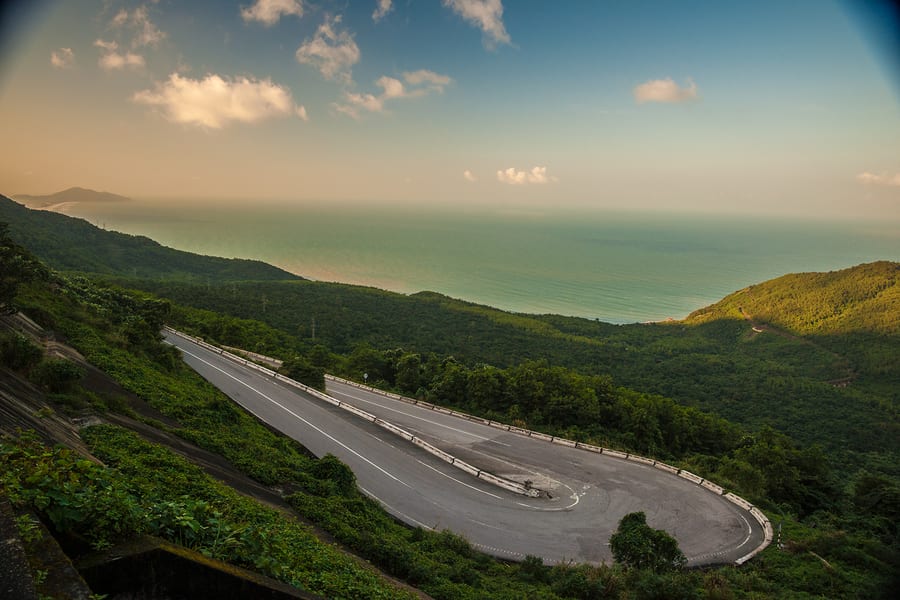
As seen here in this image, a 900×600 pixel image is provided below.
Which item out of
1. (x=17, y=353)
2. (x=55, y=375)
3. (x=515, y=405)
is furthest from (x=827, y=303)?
(x=17, y=353)

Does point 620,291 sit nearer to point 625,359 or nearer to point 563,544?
point 625,359

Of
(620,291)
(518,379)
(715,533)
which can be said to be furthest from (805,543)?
(620,291)

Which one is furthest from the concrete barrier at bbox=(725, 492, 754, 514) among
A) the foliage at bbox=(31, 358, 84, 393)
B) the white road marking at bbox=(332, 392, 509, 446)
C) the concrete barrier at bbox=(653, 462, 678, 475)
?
the foliage at bbox=(31, 358, 84, 393)

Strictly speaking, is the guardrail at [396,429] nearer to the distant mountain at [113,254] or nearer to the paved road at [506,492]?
the paved road at [506,492]

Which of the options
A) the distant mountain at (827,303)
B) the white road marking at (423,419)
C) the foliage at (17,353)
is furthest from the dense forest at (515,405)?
the white road marking at (423,419)

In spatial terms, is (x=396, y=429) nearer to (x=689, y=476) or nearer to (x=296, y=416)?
(x=296, y=416)

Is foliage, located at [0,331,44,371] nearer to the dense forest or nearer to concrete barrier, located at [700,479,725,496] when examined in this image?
the dense forest
